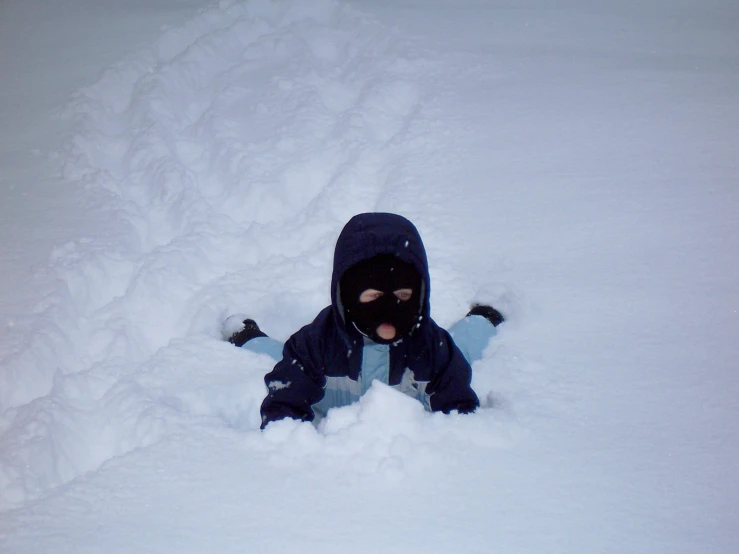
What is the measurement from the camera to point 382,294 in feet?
6.24

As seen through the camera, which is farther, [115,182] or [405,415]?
[115,182]

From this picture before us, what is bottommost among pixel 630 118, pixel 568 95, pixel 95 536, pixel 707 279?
pixel 95 536

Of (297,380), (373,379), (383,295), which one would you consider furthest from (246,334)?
(383,295)

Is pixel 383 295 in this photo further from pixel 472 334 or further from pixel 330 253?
pixel 330 253

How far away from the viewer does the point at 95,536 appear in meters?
1.55

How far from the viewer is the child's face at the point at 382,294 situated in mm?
1899

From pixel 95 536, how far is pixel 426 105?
108 inches

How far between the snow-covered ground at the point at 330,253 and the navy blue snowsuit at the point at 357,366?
0.43 ft

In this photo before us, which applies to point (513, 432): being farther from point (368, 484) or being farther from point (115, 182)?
point (115, 182)

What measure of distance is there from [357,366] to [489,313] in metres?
0.64

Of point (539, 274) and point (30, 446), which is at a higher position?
point (539, 274)

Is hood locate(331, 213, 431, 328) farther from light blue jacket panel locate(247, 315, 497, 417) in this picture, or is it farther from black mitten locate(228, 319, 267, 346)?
black mitten locate(228, 319, 267, 346)

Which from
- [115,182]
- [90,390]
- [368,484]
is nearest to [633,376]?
[368,484]

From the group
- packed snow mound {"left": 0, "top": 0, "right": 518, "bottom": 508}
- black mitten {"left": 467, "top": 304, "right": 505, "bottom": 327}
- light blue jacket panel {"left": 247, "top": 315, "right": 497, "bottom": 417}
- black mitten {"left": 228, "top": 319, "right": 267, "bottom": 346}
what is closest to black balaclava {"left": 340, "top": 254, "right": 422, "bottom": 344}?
light blue jacket panel {"left": 247, "top": 315, "right": 497, "bottom": 417}
